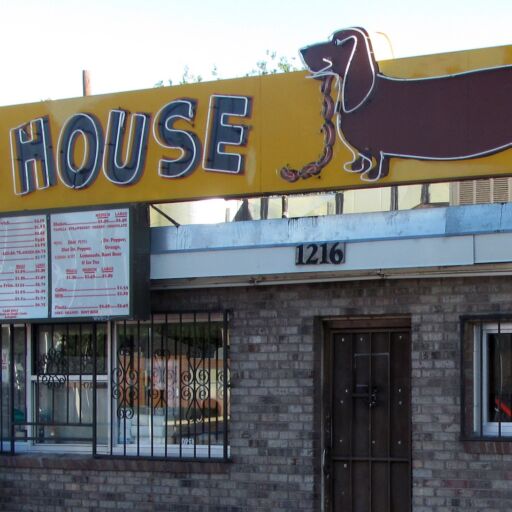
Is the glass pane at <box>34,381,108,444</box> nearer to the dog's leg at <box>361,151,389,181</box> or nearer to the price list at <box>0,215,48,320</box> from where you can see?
the price list at <box>0,215,48,320</box>

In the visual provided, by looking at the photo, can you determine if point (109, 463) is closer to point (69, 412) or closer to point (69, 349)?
point (69, 412)

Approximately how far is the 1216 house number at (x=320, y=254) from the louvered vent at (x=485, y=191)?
7.45 ft

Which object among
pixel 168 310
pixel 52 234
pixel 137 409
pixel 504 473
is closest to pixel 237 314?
pixel 168 310

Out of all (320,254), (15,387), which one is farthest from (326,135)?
(15,387)

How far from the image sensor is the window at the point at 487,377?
8727 mm

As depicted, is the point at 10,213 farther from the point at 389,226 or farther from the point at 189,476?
the point at 389,226

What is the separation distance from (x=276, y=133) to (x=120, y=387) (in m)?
2.93

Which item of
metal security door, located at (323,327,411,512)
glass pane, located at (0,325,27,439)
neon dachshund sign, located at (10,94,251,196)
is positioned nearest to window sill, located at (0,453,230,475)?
glass pane, located at (0,325,27,439)

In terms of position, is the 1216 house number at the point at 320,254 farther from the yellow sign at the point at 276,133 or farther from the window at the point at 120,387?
the window at the point at 120,387

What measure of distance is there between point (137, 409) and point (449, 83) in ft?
14.0

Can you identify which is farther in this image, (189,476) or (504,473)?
(189,476)

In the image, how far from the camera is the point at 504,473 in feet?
28.0

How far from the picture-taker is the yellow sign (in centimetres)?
889

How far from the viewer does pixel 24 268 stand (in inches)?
406
